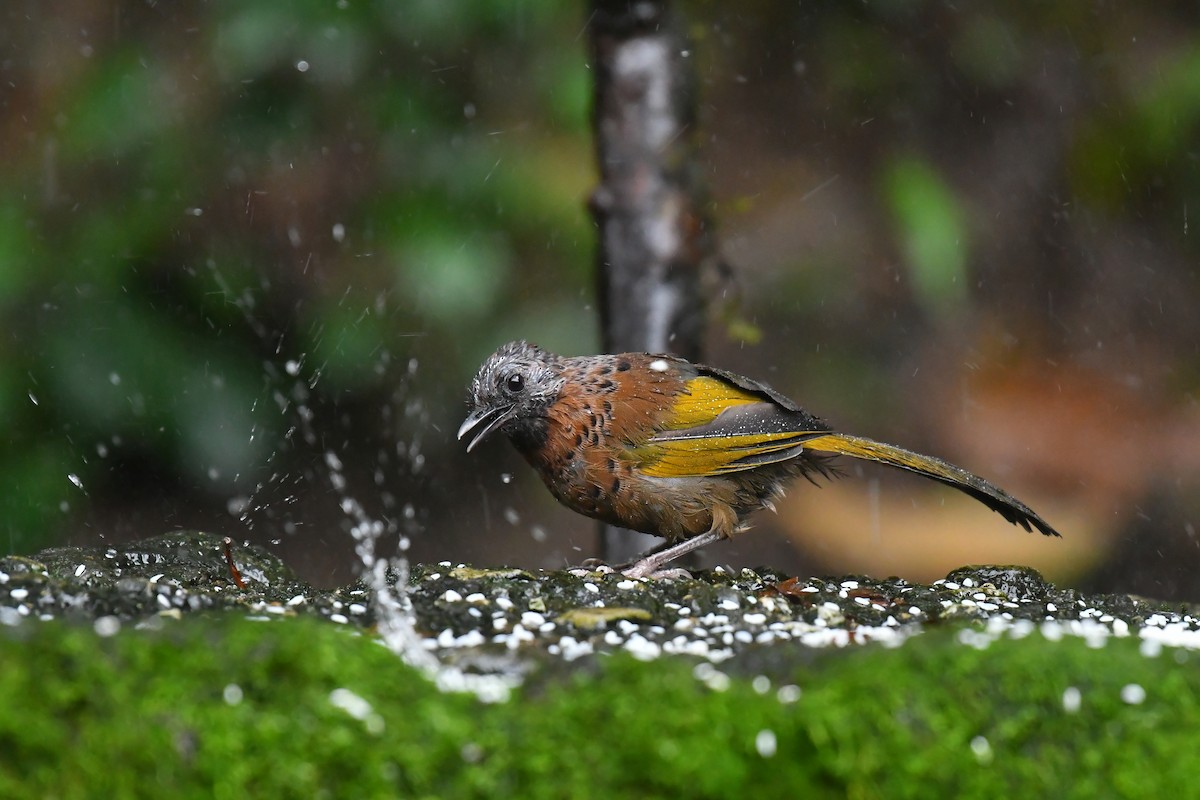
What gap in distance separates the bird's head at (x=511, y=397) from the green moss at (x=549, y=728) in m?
2.44

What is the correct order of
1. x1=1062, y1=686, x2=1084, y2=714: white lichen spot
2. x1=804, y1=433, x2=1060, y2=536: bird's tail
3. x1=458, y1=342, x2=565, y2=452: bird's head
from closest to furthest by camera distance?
x1=1062, y1=686, x2=1084, y2=714: white lichen spot, x1=804, y1=433, x2=1060, y2=536: bird's tail, x1=458, y1=342, x2=565, y2=452: bird's head

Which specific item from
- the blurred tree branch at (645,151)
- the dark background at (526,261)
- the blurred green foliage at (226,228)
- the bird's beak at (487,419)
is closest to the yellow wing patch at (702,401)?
the blurred tree branch at (645,151)

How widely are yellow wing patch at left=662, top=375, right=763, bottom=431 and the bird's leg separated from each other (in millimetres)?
339

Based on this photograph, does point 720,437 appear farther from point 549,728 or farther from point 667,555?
point 549,728

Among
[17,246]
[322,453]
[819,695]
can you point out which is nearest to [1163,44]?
[322,453]

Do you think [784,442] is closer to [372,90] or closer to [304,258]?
[372,90]

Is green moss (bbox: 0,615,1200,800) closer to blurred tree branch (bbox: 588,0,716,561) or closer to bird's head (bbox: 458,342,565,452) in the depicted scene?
bird's head (bbox: 458,342,565,452)

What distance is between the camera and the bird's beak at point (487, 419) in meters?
4.51

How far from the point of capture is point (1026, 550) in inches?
272

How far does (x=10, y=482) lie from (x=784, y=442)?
2701 millimetres

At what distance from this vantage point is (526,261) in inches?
Result: 223

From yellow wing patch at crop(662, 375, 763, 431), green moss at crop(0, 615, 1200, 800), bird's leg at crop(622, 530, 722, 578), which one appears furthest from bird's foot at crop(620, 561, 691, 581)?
green moss at crop(0, 615, 1200, 800)

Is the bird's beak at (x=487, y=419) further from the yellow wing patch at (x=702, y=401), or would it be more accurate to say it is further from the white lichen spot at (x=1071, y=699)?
the white lichen spot at (x=1071, y=699)

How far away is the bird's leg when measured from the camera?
167 inches
